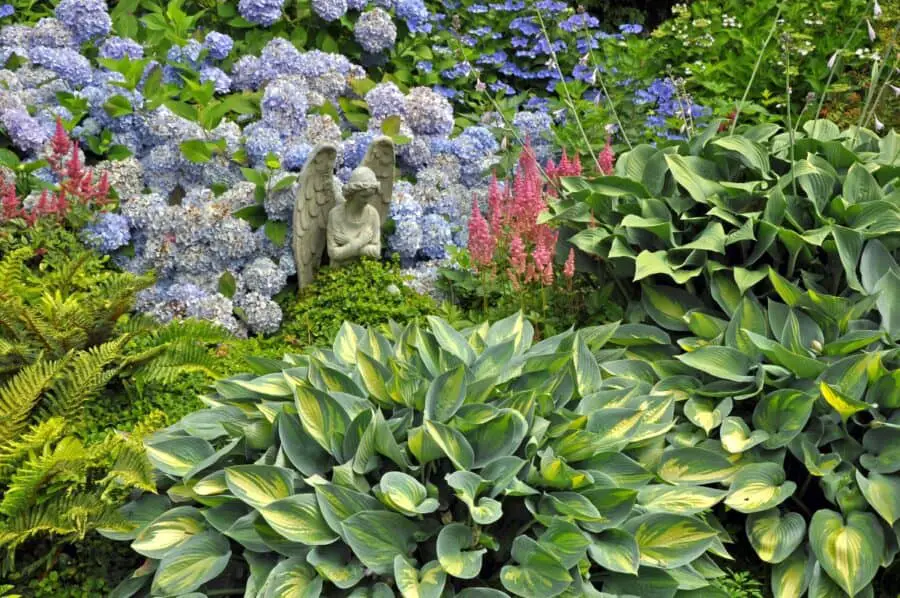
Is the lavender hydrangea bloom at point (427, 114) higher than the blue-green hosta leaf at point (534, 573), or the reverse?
the blue-green hosta leaf at point (534, 573)

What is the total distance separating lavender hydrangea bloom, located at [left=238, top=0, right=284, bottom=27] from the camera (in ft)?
18.7

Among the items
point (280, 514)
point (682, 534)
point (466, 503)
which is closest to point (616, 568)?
point (682, 534)

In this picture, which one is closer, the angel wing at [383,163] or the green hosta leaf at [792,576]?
the green hosta leaf at [792,576]

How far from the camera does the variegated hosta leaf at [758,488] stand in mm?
3041

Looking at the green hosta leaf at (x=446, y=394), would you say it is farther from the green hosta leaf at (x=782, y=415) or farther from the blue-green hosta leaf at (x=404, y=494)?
the green hosta leaf at (x=782, y=415)

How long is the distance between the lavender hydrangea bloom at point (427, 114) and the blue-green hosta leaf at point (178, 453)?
9.52ft

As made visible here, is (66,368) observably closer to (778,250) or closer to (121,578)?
(121,578)

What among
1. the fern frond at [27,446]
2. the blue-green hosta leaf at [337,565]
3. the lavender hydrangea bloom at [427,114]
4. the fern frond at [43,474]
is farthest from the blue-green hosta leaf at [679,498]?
the lavender hydrangea bloom at [427,114]

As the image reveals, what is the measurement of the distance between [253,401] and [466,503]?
83 centimetres

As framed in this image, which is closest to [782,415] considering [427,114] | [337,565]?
[337,565]

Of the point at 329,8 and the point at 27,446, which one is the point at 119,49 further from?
the point at 27,446

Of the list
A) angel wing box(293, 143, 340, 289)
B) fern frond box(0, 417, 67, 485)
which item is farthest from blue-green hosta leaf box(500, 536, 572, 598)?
angel wing box(293, 143, 340, 289)

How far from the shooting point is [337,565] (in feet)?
8.32

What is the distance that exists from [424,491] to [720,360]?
1272 millimetres
